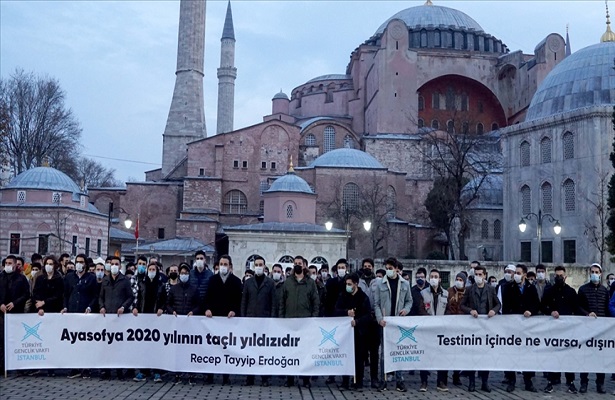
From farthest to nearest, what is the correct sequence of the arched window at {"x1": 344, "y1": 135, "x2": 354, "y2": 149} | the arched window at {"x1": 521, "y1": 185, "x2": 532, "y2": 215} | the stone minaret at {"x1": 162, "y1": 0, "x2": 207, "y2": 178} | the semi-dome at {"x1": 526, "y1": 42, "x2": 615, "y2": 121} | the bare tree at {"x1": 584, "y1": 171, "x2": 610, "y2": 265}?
the arched window at {"x1": 344, "y1": 135, "x2": 354, "y2": 149} → the stone minaret at {"x1": 162, "y1": 0, "x2": 207, "y2": 178} → the arched window at {"x1": 521, "y1": 185, "x2": 532, "y2": 215} → the semi-dome at {"x1": 526, "y1": 42, "x2": 615, "y2": 121} → the bare tree at {"x1": 584, "y1": 171, "x2": 610, "y2": 265}

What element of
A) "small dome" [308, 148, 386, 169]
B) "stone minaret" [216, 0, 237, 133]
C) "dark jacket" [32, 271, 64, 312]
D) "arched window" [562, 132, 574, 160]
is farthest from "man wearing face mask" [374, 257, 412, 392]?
"stone minaret" [216, 0, 237, 133]

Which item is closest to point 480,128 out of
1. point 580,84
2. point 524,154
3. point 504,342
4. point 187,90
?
point 524,154

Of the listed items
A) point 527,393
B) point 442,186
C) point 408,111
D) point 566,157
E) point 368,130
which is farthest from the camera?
point 368,130

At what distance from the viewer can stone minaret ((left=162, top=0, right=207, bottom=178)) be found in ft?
177

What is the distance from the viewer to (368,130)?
57188mm

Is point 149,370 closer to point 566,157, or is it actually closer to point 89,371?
point 89,371

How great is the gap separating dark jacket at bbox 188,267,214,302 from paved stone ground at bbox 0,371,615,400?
4.27 ft

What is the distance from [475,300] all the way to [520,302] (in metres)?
0.67

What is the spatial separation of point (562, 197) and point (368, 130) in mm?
22637

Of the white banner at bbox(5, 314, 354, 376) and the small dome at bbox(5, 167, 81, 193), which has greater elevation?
the small dome at bbox(5, 167, 81, 193)

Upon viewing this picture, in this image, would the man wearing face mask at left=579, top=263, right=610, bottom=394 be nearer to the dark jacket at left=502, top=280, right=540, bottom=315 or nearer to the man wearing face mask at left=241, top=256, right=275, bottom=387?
the dark jacket at left=502, top=280, right=540, bottom=315

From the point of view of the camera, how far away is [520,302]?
34.0ft

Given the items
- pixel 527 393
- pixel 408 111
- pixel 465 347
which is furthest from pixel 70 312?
pixel 408 111

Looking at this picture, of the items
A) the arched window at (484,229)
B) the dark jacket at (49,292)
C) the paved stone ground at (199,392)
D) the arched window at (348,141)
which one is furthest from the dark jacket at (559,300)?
the arched window at (348,141)
